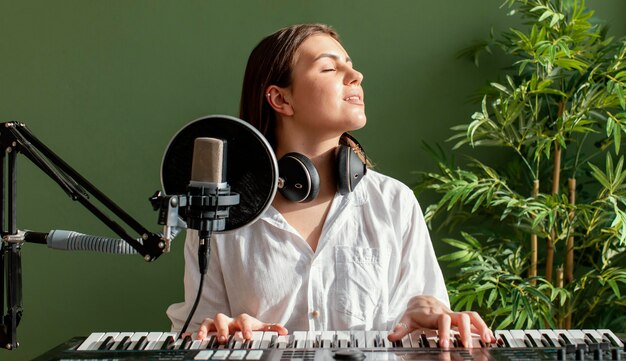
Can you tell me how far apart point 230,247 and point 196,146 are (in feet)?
2.59

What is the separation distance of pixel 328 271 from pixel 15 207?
0.86m

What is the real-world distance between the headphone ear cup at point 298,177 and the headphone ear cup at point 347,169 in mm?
63

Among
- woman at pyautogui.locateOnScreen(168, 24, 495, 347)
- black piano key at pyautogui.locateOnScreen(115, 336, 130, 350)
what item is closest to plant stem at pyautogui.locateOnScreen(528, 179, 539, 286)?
woman at pyautogui.locateOnScreen(168, 24, 495, 347)

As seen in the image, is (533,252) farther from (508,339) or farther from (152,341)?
(152,341)

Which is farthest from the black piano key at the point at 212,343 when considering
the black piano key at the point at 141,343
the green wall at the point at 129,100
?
the green wall at the point at 129,100

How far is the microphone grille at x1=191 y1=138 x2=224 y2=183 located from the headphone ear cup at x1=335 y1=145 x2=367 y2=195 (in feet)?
2.37

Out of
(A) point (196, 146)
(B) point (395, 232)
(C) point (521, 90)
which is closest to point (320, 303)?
(B) point (395, 232)

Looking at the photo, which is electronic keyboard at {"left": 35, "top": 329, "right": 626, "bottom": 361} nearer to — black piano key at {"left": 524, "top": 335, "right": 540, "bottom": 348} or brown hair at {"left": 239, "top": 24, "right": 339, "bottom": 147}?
black piano key at {"left": 524, "top": 335, "right": 540, "bottom": 348}

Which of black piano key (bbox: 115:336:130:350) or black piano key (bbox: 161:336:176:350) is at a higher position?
black piano key (bbox: 161:336:176:350)

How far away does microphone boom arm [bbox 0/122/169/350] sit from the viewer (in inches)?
52.0

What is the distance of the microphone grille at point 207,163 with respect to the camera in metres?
1.36

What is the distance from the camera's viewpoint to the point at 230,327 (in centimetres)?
169

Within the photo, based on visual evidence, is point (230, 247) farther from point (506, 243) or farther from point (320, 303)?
point (506, 243)

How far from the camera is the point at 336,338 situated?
1561 mm
